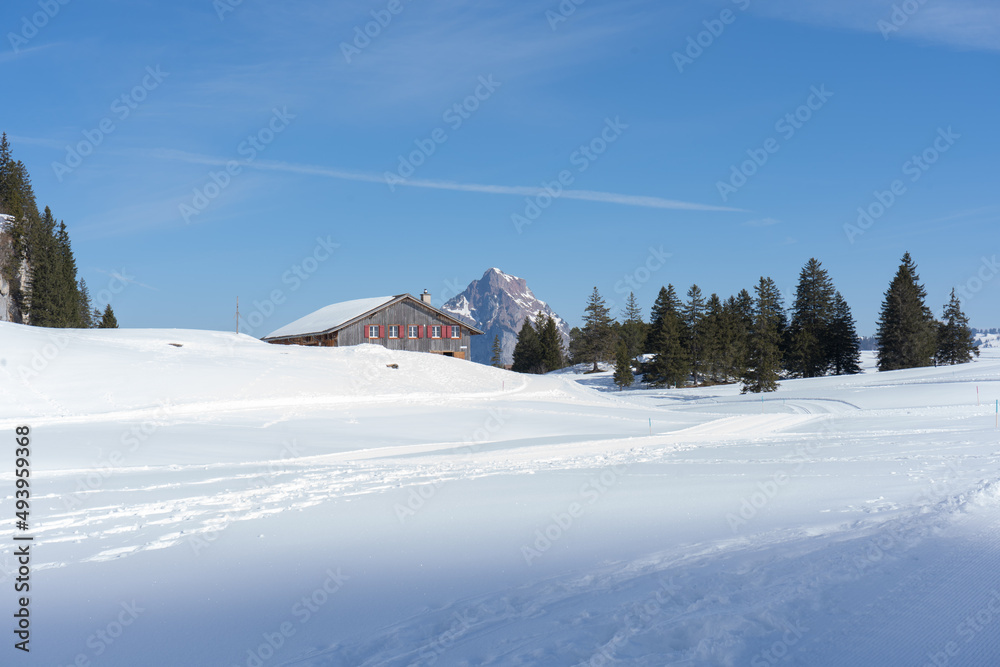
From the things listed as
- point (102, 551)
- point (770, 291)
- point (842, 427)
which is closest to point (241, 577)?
point (102, 551)

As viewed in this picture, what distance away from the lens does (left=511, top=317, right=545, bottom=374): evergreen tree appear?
8006 cm

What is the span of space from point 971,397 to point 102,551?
36.6m

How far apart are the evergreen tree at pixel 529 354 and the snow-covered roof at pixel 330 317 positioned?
87.8 feet

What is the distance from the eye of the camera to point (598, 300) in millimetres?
78750

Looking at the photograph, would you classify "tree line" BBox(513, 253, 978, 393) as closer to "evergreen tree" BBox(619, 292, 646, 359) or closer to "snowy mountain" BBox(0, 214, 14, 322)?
"evergreen tree" BBox(619, 292, 646, 359)

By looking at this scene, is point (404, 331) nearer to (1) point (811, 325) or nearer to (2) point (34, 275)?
(2) point (34, 275)

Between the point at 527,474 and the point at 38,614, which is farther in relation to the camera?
the point at 527,474

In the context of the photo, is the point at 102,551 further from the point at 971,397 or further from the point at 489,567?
the point at 971,397

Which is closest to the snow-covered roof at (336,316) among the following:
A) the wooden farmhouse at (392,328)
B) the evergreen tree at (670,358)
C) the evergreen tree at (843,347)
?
the wooden farmhouse at (392,328)

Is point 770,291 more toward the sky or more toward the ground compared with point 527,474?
more toward the sky

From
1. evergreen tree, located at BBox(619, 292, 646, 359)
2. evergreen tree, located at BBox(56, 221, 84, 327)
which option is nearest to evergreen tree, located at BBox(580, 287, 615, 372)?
evergreen tree, located at BBox(619, 292, 646, 359)

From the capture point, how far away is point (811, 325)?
64875 mm

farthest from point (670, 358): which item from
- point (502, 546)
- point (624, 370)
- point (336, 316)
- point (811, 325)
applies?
point (502, 546)

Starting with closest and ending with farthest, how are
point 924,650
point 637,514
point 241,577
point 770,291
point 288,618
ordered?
point 924,650 → point 288,618 → point 241,577 → point 637,514 → point 770,291
